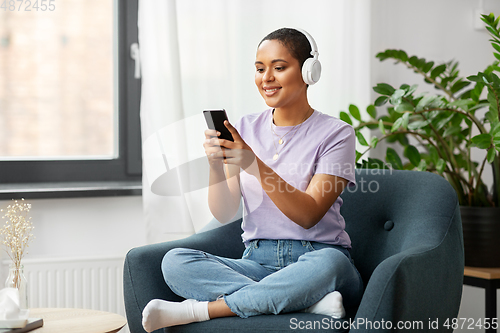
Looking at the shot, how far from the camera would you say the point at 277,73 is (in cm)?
129

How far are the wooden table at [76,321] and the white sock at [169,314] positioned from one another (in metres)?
0.16

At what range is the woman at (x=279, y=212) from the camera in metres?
1.12

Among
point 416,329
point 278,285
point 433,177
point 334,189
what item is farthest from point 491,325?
point 278,285

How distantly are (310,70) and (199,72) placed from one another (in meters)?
0.78

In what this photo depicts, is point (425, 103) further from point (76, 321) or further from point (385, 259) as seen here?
point (76, 321)

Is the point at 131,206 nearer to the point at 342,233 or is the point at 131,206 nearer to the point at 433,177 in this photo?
the point at 342,233

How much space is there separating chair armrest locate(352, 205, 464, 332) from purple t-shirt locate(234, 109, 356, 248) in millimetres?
241

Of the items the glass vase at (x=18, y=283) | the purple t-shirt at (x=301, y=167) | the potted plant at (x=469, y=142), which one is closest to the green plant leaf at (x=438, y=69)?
the potted plant at (x=469, y=142)

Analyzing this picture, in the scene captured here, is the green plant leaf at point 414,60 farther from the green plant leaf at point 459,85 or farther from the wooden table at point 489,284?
the wooden table at point 489,284

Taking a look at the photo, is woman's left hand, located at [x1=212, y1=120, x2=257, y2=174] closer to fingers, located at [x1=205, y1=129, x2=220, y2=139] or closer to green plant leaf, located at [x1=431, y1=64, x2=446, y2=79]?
fingers, located at [x1=205, y1=129, x2=220, y2=139]

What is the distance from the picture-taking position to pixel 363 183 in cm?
151

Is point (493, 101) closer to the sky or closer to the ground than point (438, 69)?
closer to the ground

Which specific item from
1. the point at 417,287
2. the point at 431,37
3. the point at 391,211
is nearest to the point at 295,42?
the point at 391,211

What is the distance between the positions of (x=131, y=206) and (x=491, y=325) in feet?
4.53
